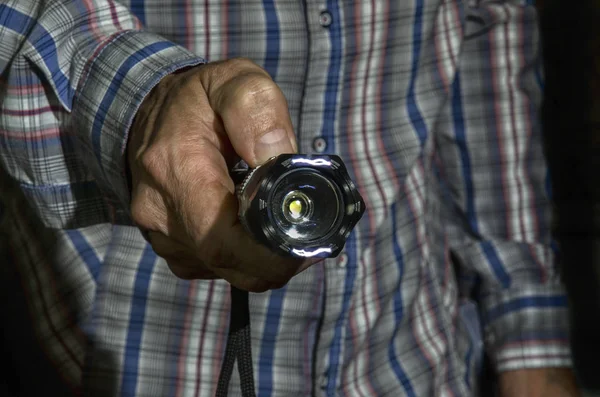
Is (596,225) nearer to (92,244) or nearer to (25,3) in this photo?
(92,244)

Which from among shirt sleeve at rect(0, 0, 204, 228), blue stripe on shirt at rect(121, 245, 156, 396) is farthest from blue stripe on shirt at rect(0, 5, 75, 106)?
blue stripe on shirt at rect(121, 245, 156, 396)

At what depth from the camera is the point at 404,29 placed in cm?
107

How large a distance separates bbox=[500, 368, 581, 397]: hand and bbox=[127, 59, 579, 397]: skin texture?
70cm

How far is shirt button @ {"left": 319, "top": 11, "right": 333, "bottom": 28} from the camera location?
100cm

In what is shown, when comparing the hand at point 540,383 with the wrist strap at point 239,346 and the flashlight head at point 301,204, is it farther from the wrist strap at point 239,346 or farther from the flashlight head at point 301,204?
the flashlight head at point 301,204

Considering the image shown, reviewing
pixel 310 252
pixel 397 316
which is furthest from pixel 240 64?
pixel 397 316

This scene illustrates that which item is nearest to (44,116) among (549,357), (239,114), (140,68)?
(140,68)

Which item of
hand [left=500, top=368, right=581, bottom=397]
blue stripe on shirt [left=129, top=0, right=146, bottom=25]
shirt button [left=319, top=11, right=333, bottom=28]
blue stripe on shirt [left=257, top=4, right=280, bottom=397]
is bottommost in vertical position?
hand [left=500, top=368, right=581, bottom=397]

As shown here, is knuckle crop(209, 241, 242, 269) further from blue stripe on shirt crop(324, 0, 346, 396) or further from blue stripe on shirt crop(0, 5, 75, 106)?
blue stripe on shirt crop(324, 0, 346, 396)

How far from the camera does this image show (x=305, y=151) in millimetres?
1008

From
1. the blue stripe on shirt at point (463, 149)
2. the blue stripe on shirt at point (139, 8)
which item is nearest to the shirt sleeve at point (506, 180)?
the blue stripe on shirt at point (463, 149)

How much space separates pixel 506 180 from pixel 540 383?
32cm

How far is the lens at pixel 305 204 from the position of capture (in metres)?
0.60

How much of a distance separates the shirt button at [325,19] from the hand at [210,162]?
12.9 inches
